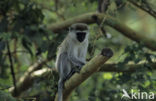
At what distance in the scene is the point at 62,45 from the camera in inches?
256

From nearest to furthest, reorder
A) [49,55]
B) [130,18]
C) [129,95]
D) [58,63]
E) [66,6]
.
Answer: [129,95]
[58,63]
[49,55]
[66,6]
[130,18]

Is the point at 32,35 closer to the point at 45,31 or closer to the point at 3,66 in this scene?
the point at 45,31

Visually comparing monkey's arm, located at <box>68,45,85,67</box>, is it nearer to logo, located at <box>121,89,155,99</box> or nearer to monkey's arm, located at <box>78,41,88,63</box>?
monkey's arm, located at <box>78,41,88,63</box>

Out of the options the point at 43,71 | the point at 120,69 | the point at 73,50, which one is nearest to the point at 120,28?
the point at 120,69

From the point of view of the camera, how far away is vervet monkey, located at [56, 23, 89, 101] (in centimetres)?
621

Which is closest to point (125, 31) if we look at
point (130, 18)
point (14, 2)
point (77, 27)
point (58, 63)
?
point (77, 27)

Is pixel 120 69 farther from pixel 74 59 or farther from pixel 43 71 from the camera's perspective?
pixel 43 71

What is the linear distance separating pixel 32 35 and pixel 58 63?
3.60 feet

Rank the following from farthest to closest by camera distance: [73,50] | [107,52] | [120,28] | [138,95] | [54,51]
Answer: [120,28] < [54,51] < [73,50] < [138,95] < [107,52]

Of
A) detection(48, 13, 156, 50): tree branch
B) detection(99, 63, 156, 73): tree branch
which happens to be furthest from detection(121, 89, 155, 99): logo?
detection(48, 13, 156, 50): tree branch

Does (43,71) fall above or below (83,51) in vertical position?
below

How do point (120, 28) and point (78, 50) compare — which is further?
point (120, 28)

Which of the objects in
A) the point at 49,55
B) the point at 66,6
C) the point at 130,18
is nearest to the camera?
the point at 49,55

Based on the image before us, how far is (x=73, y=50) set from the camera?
252 inches
